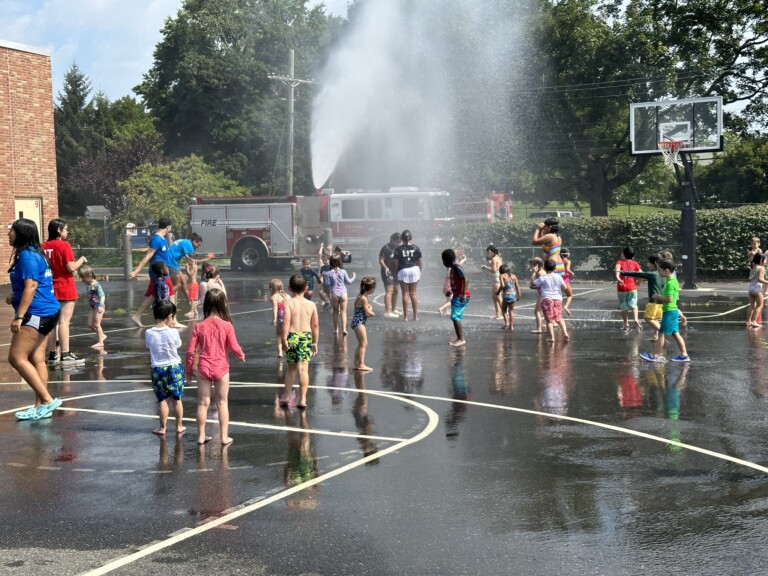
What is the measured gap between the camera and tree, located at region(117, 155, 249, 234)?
48562 mm

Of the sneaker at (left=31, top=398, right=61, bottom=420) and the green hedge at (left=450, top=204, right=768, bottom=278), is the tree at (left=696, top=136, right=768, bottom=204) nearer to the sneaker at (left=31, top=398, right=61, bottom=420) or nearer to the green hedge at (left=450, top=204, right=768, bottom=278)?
the green hedge at (left=450, top=204, right=768, bottom=278)

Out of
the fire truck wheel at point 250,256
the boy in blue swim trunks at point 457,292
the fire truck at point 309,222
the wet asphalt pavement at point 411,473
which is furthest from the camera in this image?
the fire truck wheel at point 250,256

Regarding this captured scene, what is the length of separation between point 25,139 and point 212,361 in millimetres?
24061

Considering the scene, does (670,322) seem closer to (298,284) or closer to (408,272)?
(298,284)

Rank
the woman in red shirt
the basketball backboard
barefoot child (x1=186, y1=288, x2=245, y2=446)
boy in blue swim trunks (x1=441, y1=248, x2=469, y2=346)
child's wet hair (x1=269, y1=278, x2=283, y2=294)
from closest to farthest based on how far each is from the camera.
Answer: barefoot child (x1=186, y1=288, x2=245, y2=446) → the woman in red shirt → child's wet hair (x1=269, y1=278, x2=283, y2=294) → boy in blue swim trunks (x1=441, y1=248, x2=469, y2=346) → the basketball backboard

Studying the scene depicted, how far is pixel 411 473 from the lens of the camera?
24.9ft

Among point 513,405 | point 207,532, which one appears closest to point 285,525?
point 207,532

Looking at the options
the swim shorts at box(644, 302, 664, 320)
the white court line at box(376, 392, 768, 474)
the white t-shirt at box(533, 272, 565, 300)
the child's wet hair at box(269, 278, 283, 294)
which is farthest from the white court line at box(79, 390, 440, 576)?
the white t-shirt at box(533, 272, 565, 300)

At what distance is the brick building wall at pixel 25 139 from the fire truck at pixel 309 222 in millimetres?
8053

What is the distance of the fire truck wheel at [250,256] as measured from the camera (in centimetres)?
3781

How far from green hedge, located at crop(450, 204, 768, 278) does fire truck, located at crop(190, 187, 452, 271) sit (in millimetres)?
3133

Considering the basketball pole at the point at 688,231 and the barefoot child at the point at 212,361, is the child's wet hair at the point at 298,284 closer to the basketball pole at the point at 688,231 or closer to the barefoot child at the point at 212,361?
the barefoot child at the point at 212,361

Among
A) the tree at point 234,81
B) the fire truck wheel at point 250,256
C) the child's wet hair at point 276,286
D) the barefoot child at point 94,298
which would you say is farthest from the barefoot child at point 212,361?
the tree at point 234,81

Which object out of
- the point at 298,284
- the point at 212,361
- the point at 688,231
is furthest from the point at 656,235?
the point at 212,361
